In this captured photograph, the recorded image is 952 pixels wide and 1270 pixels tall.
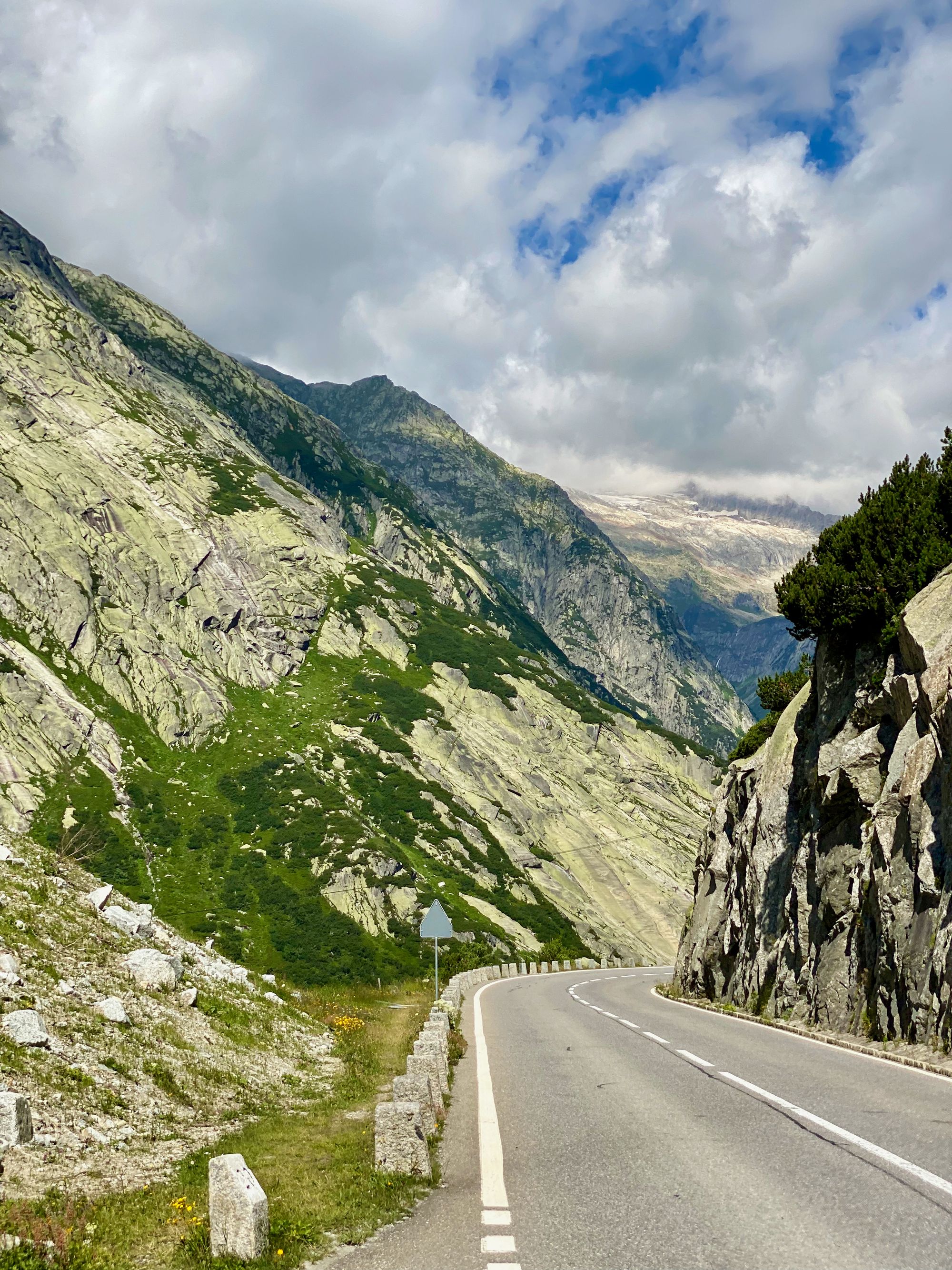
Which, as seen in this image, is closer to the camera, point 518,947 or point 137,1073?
point 137,1073

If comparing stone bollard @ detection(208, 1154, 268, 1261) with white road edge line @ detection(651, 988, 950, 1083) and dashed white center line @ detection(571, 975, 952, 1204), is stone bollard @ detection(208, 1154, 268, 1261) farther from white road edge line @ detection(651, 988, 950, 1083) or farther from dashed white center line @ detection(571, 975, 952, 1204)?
white road edge line @ detection(651, 988, 950, 1083)

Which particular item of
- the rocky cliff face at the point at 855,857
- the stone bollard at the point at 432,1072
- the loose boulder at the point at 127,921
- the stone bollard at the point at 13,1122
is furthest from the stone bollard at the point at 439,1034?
the rocky cliff face at the point at 855,857

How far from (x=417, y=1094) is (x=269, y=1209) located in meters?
3.10

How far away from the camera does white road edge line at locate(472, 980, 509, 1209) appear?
25.2ft

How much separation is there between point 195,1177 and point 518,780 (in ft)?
536

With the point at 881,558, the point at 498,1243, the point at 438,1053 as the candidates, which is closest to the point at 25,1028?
the point at 438,1053

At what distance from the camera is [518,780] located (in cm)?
16988

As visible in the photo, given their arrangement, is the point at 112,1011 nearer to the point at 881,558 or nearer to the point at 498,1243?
the point at 498,1243

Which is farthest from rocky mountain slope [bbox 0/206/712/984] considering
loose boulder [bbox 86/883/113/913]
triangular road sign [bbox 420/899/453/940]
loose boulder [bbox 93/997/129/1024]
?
loose boulder [bbox 93/997/129/1024]

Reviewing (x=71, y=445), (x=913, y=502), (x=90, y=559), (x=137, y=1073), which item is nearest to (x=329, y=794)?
(x=90, y=559)

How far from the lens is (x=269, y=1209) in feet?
24.4

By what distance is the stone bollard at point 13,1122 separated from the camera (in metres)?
8.44

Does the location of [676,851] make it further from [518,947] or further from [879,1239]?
[879,1239]

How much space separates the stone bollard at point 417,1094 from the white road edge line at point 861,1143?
4502 mm
